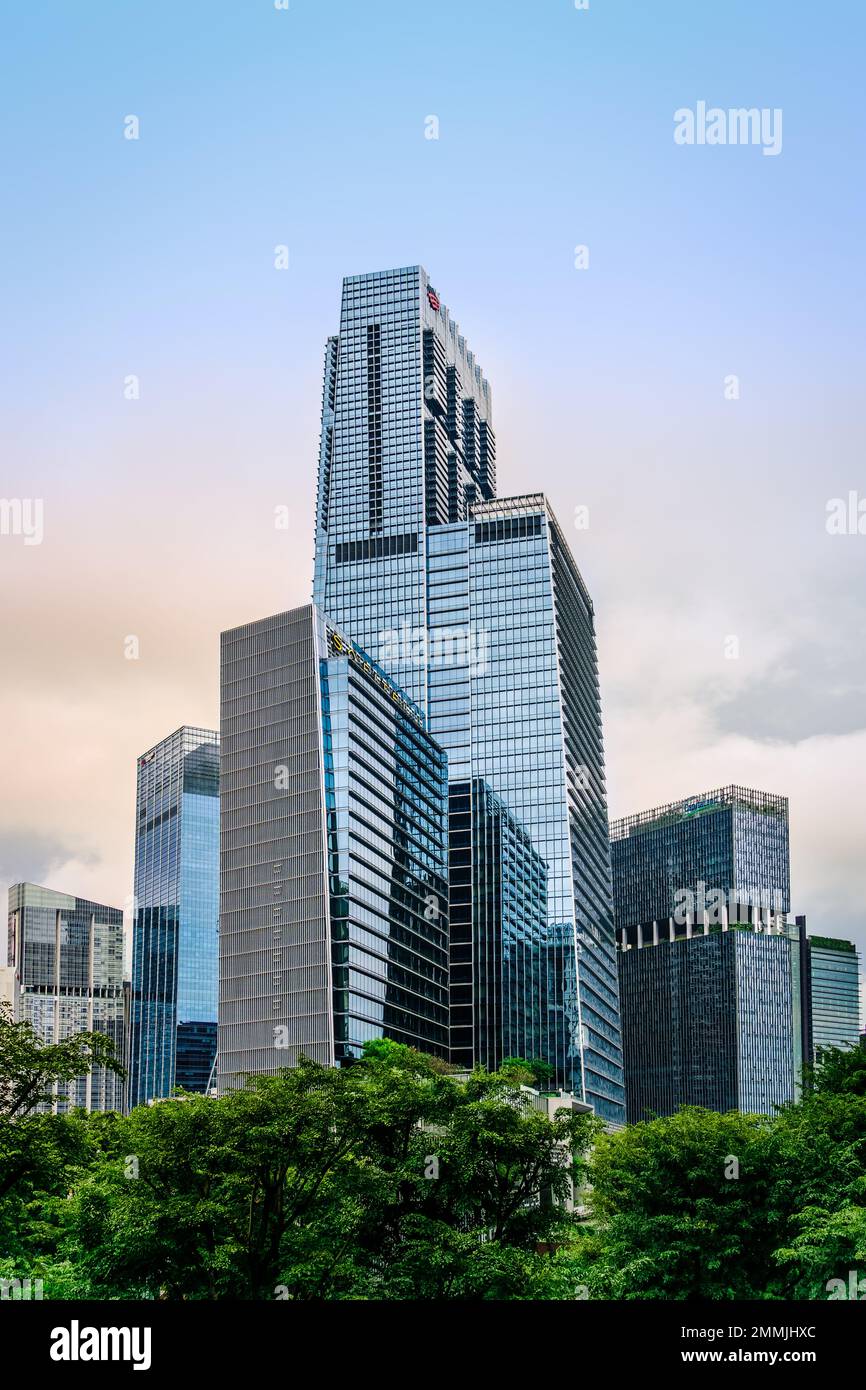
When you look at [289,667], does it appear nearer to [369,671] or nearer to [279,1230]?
[369,671]

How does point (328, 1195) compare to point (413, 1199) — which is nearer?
point (328, 1195)

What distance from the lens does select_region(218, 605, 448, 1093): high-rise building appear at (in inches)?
6156

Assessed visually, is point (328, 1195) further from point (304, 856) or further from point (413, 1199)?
point (304, 856)

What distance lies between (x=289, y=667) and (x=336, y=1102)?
11690 cm

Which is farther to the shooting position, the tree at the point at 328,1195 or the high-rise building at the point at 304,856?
the high-rise building at the point at 304,856

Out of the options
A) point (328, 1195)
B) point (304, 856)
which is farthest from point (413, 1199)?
point (304, 856)

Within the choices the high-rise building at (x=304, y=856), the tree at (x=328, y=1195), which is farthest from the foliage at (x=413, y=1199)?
the high-rise building at (x=304, y=856)

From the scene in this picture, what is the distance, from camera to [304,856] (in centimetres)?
15988

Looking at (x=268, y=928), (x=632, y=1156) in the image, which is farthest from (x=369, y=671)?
(x=632, y=1156)

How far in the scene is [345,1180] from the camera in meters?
49.8

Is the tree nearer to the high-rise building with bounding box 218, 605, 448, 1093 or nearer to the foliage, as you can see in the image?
the foliage

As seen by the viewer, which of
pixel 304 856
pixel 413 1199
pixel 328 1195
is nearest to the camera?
pixel 328 1195

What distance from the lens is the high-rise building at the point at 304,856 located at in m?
156

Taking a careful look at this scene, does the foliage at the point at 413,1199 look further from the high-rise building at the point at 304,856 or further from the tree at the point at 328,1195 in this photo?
the high-rise building at the point at 304,856
